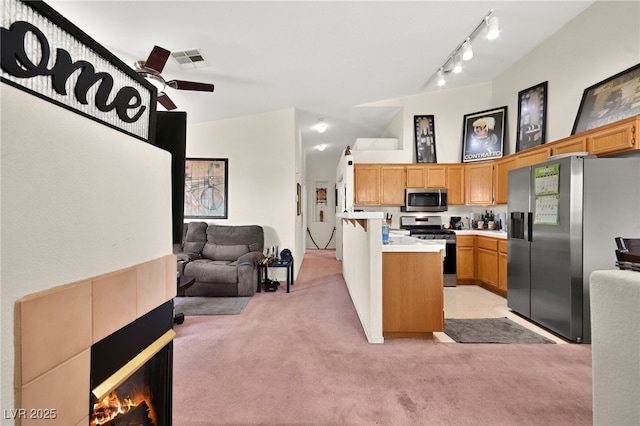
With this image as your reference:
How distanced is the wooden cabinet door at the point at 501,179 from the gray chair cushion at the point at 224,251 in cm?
403

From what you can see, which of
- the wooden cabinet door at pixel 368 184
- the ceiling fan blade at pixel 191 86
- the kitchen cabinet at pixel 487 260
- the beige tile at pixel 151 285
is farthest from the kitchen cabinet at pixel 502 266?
the beige tile at pixel 151 285

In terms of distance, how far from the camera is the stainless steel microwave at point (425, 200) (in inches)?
199

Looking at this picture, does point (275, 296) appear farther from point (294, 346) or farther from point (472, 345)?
point (472, 345)

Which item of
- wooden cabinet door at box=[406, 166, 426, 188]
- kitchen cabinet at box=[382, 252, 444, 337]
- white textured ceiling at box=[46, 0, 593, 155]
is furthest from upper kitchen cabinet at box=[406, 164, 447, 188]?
kitchen cabinet at box=[382, 252, 444, 337]

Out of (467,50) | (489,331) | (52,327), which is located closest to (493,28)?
(467,50)

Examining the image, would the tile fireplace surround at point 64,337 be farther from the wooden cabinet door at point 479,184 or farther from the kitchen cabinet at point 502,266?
the wooden cabinet door at point 479,184

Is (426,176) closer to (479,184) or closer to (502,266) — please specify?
(479,184)

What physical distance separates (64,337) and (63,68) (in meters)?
0.57

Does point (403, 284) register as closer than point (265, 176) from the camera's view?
Yes

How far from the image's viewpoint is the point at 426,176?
515 centimetres

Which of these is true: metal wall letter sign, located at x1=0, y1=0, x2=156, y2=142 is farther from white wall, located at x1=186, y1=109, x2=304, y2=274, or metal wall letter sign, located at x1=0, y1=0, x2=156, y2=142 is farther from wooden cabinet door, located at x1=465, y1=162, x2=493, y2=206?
wooden cabinet door, located at x1=465, y1=162, x2=493, y2=206

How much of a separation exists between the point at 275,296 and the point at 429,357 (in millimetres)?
2273

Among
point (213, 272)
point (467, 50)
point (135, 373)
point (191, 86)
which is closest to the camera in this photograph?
point (135, 373)

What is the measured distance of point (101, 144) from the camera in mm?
728
